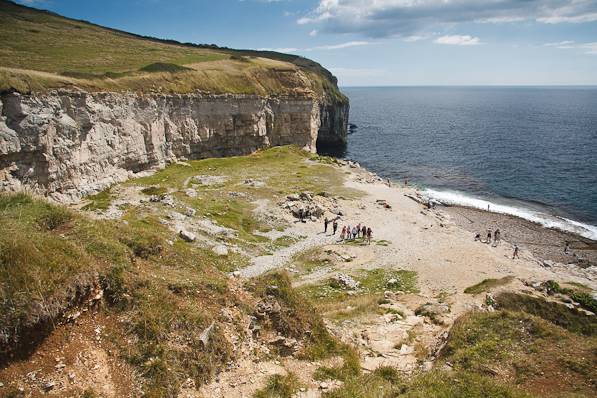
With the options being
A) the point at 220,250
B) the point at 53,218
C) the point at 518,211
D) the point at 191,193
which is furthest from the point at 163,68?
the point at 518,211

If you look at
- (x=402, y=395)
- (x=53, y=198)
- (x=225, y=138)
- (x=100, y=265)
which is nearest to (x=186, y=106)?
(x=225, y=138)

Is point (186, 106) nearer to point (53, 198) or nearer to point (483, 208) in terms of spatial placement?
point (53, 198)

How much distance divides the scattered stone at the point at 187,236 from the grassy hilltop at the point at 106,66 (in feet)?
81.1

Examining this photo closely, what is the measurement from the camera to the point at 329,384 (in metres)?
15.2

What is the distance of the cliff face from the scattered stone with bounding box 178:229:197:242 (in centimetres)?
1907

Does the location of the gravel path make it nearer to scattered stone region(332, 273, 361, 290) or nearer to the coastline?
scattered stone region(332, 273, 361, 290)

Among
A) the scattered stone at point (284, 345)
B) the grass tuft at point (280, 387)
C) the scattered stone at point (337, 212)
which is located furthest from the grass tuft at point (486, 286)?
the scattered stone at point (337, 212)

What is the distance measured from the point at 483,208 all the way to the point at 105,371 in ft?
204

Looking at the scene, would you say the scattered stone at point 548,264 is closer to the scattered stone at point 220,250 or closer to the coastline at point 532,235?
the coastline at point 532,235

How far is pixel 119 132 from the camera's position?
55.2m

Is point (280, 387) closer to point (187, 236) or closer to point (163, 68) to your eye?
point (187, 236)

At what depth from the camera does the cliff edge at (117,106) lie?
42.7m

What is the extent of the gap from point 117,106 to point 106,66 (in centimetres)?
1574

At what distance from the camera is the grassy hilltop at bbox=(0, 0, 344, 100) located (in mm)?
51750
